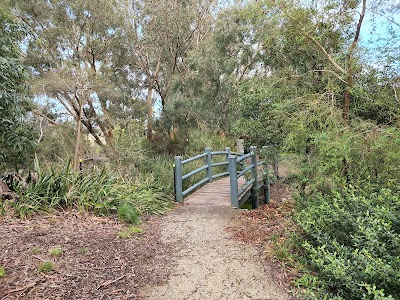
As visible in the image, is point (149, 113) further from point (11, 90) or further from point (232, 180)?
point (11, 90)

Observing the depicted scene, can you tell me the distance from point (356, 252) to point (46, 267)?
259cm

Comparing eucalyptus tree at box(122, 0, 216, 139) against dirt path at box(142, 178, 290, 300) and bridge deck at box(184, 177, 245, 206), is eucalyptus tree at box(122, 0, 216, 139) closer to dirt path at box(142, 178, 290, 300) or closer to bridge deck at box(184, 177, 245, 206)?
bridge deck at box(184, 177, 245, 206)

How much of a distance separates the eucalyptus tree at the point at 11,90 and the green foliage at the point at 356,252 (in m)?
4.37

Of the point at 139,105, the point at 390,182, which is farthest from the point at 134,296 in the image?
the point at 139,105

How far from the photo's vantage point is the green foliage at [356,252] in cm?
213

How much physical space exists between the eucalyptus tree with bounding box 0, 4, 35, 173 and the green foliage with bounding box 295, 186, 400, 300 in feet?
14.3

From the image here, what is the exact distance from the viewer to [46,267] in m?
2.70

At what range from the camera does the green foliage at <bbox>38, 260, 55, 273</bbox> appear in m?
2.67

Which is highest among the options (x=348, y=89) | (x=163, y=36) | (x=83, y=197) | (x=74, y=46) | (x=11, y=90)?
(x=74, y=46)

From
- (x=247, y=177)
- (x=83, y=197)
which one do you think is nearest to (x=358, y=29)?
(x=247, y=177)

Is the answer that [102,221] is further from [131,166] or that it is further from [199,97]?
[199,97]

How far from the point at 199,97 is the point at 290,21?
7215 mm

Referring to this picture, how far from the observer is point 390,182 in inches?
131

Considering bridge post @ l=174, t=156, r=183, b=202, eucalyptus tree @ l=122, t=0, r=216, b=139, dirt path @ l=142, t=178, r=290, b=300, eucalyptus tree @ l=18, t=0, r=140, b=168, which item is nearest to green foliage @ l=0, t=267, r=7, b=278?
dirt path @ l=142, t=178, r=290, b=300
